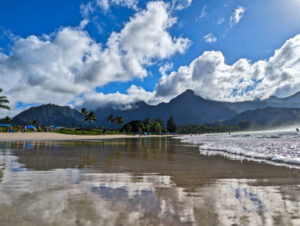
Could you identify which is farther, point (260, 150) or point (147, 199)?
point (260, 150)

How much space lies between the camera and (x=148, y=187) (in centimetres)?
566

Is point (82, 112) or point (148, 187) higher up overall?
point (82, 112)

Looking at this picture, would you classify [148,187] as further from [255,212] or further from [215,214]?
[255,212]

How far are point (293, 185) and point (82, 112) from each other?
13189cm

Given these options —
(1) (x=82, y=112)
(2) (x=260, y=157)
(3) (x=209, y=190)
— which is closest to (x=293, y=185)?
(3) (x=209, y=190)

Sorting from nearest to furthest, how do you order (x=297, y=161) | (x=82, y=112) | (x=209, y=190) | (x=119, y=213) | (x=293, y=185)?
(x=119, y=213) → (x=209, y=190) → (x=293, y=185) → (x=297, y=161) → (x=82, y=112)

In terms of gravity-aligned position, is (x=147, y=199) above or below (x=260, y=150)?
above

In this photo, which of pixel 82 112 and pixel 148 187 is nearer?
pixel 148 187

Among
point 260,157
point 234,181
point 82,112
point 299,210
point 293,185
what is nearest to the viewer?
point 299,210

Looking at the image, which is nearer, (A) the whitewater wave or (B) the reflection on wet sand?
(B) the reflection on wet sand

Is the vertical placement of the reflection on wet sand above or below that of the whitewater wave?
above

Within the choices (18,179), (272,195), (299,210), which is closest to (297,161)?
(272,195)

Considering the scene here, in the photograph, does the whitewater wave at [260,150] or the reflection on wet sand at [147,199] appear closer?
the reflection on wet sand at [147,199]

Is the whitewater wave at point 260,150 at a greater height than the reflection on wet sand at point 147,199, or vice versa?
the reflection on wet sand at point 147,199
